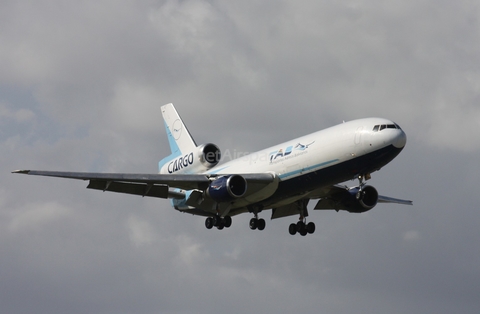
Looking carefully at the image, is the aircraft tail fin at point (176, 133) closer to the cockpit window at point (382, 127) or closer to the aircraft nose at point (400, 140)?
the cockpit window at point (382, 127)

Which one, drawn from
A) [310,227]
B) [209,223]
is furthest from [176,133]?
[310,227]

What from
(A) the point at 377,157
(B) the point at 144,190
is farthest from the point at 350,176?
(B) the point at 144,190

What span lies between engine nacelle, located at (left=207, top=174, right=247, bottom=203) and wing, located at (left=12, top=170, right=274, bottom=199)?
1.49 feet

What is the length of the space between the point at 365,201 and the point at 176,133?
16709 millimetres

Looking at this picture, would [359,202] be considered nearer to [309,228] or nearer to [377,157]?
[309,228]

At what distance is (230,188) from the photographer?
51938 millimetres

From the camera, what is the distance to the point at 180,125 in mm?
66438

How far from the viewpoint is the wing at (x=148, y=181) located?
170 feet

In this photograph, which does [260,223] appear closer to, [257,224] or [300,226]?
[257,224]

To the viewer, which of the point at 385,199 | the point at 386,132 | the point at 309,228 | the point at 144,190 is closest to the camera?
the point at 386,132

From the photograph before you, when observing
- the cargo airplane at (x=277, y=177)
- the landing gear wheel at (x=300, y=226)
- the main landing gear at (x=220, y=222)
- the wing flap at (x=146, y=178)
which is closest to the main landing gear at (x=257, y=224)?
the cargo airplane at (x=277, y=177)

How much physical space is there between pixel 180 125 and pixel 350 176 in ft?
66.0

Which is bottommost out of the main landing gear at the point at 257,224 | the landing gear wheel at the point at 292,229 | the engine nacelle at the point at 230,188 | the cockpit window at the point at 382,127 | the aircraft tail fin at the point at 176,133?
the engine nacelle at the point at 230,188

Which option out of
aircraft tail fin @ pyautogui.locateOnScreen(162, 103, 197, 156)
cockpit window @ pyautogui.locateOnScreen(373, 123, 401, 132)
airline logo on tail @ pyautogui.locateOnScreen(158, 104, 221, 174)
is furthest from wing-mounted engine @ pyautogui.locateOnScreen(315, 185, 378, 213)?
aircraft tail fin @ pyautogui.locateOnScreen(162, 103, 197, 156)
